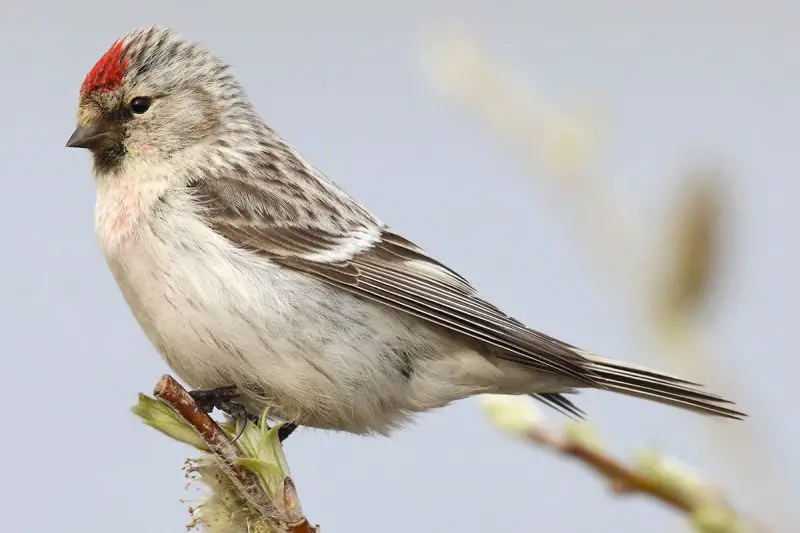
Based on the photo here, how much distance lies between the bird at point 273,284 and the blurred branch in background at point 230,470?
2.91 feet

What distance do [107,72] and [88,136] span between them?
0.63 feet

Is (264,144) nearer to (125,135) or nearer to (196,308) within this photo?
(125,135)

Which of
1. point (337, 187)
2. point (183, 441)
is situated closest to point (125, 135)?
point (337, 187)

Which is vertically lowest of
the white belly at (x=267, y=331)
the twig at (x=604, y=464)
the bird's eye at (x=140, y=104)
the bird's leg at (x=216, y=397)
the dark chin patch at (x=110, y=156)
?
the twig at (x=604, y=464)

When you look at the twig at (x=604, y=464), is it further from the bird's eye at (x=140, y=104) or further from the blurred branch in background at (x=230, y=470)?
the bird's eye at (x=140, y=104)

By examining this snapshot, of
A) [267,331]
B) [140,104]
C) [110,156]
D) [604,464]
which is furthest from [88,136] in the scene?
[604,464]

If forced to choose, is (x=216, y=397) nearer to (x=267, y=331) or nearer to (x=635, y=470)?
(x=267, y=331)

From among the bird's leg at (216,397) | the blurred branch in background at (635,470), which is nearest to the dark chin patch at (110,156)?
the bird's leg at (216,397)

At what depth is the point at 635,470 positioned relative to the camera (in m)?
1.35

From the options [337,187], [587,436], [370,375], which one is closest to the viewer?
[587,436]

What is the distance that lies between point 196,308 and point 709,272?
Answer: 1465mm

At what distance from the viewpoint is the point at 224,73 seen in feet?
11.0

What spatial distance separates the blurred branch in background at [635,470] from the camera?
114cm

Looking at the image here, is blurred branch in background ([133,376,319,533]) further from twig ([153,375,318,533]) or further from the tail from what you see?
the tail
